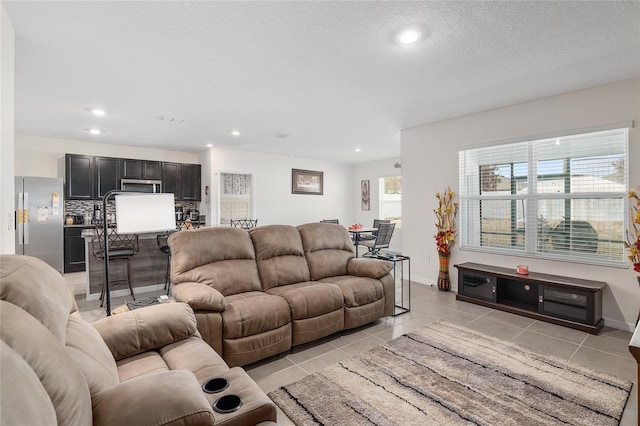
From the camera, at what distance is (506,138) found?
13.1ft

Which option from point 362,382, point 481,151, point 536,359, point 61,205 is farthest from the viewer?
point 61,205

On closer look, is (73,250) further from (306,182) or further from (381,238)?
(381,238)

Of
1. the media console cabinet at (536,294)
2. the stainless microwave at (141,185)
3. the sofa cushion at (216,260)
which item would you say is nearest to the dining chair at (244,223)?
the stainless microwave at (141,185)

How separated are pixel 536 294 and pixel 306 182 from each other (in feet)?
19.9

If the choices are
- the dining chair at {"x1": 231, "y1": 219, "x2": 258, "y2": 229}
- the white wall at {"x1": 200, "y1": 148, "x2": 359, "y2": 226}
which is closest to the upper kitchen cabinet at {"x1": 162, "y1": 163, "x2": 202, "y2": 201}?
the white wall at {"x1": 200, "y1": 148, "x2": 359, "y2": 226}

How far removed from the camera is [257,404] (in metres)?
1.22

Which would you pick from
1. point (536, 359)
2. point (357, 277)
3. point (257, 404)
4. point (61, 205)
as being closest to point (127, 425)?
point (257, 404)

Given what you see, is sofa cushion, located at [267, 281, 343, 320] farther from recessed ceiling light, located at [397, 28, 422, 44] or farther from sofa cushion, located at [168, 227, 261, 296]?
recessed ceiling light, located at [397, 28, 422, 44]

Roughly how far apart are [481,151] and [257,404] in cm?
427

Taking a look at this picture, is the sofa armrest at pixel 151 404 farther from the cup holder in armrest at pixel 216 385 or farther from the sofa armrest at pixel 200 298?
the sofa armrest at pixel 200 298

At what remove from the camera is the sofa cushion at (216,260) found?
2725mm

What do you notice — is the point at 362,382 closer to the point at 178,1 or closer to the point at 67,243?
the point at 178,1

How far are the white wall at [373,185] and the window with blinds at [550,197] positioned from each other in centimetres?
403

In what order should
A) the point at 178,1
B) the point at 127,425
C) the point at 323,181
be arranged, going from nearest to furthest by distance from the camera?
the point at 127,425, the point at 178,1, the point at 323,181
